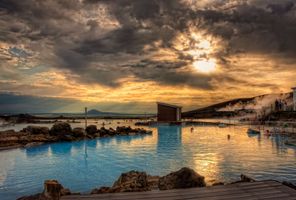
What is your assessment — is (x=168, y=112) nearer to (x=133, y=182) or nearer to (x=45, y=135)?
(x=45, y=135)

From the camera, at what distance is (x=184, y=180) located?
9.80 metres

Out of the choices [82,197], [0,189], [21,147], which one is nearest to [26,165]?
[0,189]

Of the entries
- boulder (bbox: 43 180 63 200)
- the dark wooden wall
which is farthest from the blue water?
the dark wooden wall

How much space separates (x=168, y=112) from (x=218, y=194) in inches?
3133

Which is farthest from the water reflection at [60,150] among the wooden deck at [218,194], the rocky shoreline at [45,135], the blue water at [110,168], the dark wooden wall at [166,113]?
the dark wooden wall at [166,113]

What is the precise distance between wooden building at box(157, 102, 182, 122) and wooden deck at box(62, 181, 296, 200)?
77921 millimetres

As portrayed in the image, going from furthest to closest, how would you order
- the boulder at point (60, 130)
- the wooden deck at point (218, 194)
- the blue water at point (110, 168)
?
the boulder at point (60, 130)
the blue water at point (110, 168)
the wooden deck at point (218, 194)

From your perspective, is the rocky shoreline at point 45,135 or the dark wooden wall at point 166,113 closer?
the rocky shoreline at point 45,135

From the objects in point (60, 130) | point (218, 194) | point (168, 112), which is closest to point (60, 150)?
point (60, 130)

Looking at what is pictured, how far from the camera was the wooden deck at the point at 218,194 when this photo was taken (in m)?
6.10

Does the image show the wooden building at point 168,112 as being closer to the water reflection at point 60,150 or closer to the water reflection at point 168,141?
the water reflection at point 168,141

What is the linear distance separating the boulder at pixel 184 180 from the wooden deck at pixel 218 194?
9.25ft

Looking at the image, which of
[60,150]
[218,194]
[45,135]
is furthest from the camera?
[45,135]

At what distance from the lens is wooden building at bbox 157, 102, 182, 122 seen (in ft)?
278
